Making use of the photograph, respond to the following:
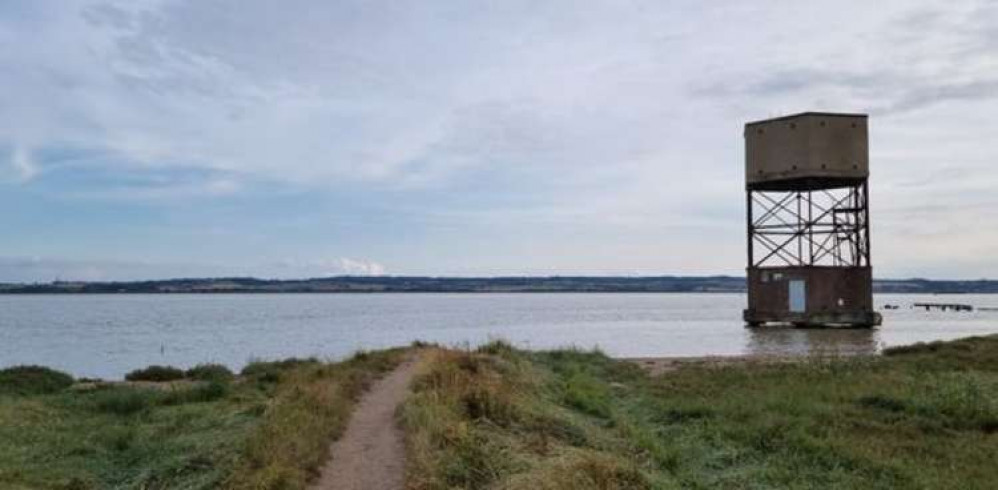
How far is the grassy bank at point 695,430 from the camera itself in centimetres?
1120

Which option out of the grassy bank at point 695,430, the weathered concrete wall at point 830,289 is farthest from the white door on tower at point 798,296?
the grassy bank at point 695,430

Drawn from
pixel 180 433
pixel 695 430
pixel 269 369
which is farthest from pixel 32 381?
pixel 695 430

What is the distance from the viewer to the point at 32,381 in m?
28.3

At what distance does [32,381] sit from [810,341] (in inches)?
1476

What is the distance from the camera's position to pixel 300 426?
13.2m

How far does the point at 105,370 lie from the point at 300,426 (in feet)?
106

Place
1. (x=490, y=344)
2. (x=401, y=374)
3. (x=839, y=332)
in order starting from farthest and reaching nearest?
(x=839, y=332) < (x=490, y=344) < (x=401, y=374)

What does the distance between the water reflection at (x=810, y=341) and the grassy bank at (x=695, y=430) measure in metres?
15.8

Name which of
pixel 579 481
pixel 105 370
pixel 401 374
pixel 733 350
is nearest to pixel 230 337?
pixel 105 370

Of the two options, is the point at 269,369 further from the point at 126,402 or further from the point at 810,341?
the point at 810,341

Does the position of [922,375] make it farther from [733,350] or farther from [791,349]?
[733,350]

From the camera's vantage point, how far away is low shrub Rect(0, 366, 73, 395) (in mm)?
27062

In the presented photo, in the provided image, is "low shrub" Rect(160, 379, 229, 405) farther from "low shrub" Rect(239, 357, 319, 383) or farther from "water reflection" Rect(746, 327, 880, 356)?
"water reflection" Rect(746, 327, 880, 356)

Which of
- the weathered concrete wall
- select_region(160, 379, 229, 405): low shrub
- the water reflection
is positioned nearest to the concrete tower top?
the weathered concrete wall
